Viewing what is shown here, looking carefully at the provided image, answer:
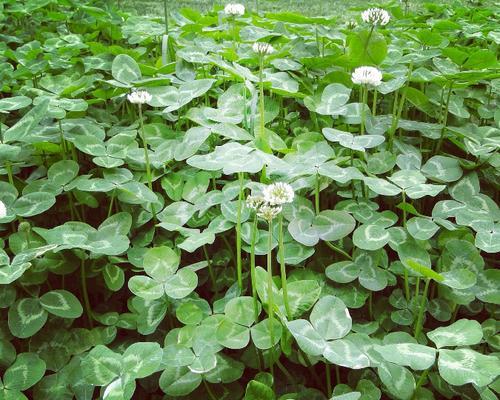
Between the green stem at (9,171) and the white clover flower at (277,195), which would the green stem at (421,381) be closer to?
the white clover flower at (277,195)

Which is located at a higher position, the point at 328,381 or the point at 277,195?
the point at 277,195

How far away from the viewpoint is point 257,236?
117cm

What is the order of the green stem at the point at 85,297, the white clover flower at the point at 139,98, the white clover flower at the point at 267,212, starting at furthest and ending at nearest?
the white clover flower at the point at 139,98
the green stem at the point at 85,297
the white clover flower at the point at 267,212

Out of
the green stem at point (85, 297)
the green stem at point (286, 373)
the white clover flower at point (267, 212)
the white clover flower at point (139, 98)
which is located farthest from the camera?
the white clover flower at point (139, 98)

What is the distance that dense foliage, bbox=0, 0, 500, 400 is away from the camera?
0.95 meters

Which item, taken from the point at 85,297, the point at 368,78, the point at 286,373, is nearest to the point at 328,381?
the point at 286,373

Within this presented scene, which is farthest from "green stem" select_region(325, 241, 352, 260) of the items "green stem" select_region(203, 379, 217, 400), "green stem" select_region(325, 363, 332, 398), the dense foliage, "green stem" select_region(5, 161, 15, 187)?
"green stem" select_region(5, 161, 15, 187)

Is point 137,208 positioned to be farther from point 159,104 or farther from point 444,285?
point 444,285

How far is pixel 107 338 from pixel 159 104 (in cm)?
66

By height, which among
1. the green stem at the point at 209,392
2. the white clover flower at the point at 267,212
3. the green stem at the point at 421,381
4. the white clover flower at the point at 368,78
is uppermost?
the white clover flower at the point at 368,78

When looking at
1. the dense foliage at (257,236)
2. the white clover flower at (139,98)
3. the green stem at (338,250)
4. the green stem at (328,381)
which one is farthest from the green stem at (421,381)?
the white clover flower at (139,98)

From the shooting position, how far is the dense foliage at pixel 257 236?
3.13 ft

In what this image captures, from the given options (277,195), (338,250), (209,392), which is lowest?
(209,392)

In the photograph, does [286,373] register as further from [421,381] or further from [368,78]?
[368,78]
